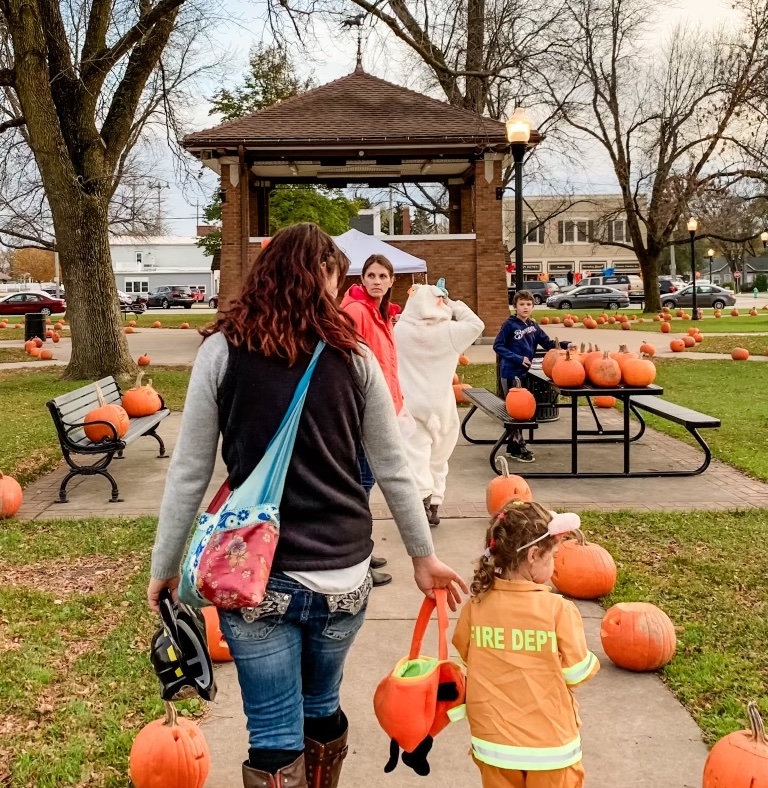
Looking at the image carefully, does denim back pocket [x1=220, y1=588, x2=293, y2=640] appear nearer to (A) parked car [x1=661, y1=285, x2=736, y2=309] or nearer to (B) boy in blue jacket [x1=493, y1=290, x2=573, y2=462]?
(B) boy in blue jacket [x1=493, y1=290, x2=573, y2=462]

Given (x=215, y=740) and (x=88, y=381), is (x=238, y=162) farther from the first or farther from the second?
(x=215, y=740)

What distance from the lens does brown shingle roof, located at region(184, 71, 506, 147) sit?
22125 millimetres

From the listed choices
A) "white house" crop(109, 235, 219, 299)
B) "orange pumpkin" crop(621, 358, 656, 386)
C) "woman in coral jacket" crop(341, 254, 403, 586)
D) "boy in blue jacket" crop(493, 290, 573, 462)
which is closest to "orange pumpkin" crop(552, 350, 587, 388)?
"orange pumpkin" crop(621, 358, 656, 386)

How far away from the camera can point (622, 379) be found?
27.4 feet

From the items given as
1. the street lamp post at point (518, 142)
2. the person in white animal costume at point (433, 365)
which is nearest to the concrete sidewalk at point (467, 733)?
the person in white animal costume at point (433, 365)

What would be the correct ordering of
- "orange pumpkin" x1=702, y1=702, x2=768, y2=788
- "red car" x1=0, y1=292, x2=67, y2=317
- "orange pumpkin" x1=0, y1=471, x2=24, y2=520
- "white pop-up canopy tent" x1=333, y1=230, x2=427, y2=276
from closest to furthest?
"orange pumpkin" x1=702, y1=702, x2=768, y2=788
"orange pumpkin" x1=0, y1=471, x2=24, y2=520
"white pop-up canopy tent" x1=333, y1=230, x2=427, y2=276
"red car" x1=0, y1=292, x2=67, y2=317

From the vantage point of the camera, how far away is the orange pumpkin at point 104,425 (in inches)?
320

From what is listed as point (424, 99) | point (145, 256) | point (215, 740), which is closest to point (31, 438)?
point (215, 740)

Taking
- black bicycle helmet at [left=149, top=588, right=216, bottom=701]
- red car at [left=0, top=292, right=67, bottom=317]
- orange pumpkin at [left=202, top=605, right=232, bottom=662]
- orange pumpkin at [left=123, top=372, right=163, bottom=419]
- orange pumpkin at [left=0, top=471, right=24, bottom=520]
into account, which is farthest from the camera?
red car at [left=0, top=292, right=67, bottom=317]

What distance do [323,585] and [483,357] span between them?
1857 cm

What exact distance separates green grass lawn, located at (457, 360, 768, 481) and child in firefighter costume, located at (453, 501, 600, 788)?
634 cm

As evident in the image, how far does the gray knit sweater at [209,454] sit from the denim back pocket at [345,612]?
0.91 ft

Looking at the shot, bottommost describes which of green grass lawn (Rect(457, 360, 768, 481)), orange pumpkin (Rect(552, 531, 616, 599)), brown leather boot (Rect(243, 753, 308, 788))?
green grass lawn (Rect(457, 360, 768, 481))

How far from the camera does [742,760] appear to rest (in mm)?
2926
